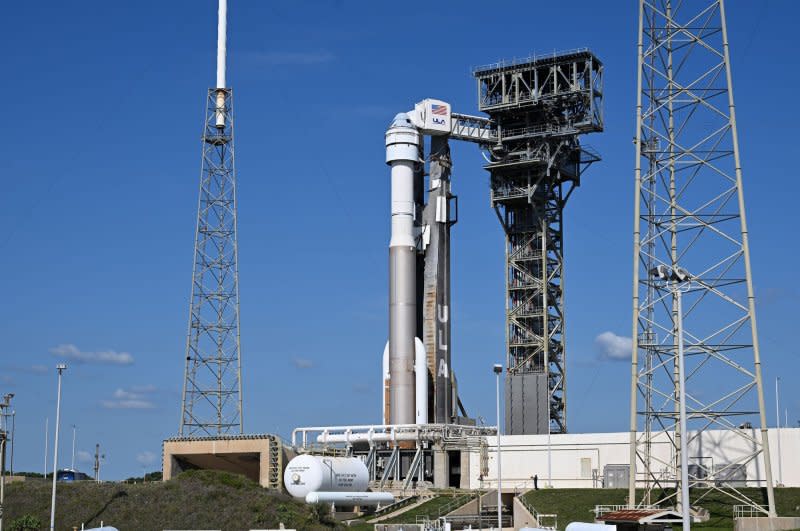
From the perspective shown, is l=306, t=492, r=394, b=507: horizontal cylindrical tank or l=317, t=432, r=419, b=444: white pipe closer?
l=306, t=492, r=394, b=507: horizontal cylindrical tank

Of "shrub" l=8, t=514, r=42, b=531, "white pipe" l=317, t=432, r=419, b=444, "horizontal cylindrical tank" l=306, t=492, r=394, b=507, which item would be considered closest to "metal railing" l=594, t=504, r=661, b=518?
"horizontal cylindrical tank" l=306, t=492, r=394, b=507

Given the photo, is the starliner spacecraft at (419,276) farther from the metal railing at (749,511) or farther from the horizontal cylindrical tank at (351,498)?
the metal railing at (749,511)

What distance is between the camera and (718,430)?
227ft

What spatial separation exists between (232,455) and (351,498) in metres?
13.4

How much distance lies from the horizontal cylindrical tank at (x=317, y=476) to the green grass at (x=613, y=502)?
11507 mm

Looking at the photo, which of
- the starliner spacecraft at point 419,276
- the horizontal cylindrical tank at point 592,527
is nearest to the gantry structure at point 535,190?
the starliner spacecraft at point 419,276

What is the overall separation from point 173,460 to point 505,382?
26882 millimetres

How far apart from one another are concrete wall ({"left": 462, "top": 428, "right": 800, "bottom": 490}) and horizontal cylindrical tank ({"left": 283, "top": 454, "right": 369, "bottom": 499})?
1318cm

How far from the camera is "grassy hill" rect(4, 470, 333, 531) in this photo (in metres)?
61.8

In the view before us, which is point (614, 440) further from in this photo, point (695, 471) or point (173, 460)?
point (173, 460)

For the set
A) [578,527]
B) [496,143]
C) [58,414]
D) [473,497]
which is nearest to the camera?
[578,527]

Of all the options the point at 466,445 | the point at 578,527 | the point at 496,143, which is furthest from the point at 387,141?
the point at 578,527

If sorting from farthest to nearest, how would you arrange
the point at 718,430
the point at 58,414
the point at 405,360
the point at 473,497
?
1. the point at 405,360
2. the point at 473,497
3. the point at 718,430
4. the point at 58,414

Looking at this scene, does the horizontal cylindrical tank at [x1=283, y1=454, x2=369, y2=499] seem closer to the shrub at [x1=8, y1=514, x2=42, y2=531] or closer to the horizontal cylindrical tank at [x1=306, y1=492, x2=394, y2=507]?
the horizontal cylindrical tank at [x1=306, y1=492, x2=394, y2=507]
